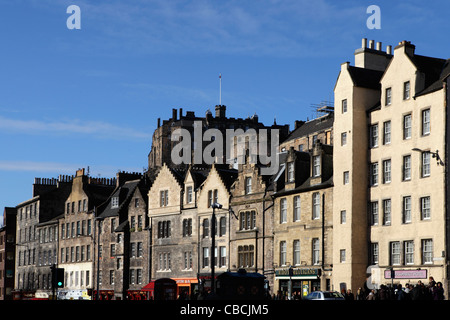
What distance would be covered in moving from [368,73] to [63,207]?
222 ft

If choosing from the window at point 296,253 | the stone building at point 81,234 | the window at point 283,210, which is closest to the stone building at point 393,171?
the window at point 296,253

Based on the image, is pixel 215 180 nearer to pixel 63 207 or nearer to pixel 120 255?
pixel 120 255

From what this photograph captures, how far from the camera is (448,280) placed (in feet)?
173

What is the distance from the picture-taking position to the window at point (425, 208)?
55.2m

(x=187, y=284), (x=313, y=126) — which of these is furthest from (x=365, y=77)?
(x=313, y=126)

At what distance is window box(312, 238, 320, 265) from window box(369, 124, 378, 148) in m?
9.11

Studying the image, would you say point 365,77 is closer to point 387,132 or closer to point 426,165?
point 387,132

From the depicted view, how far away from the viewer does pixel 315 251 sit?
64688 millimetres

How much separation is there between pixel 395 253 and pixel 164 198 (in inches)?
1365

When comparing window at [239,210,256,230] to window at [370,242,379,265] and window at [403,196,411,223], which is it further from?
window at [403,196,411,223]

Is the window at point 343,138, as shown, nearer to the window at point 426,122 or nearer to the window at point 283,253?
the window at point 426,122

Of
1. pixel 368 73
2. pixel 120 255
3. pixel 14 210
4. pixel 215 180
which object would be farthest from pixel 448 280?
pixel 14 210

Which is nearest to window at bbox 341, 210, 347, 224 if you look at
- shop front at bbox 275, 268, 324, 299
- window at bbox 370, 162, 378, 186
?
window at bbox 370, 162, 378, 186

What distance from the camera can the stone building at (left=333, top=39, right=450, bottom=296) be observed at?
54.5 m
